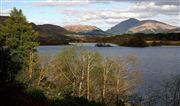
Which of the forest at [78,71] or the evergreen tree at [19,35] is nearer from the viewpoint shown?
the evergreen tree at [19,35]

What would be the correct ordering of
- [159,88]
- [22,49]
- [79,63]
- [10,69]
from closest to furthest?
1. [10,69]
2. [22,49]
3. [79,63]
4. [159,88]

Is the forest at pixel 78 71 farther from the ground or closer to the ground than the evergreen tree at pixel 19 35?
closer to the ground

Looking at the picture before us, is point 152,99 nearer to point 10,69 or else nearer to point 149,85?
point 149,85

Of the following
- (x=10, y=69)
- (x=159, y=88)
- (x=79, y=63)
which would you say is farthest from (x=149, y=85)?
(x=10, y=69)

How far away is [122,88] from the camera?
151ft

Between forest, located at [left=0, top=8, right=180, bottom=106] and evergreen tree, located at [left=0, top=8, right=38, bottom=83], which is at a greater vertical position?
evergreen tree, located at [left=0, top=8, right=38, bottom=83]

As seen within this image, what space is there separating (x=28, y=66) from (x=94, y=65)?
7.91 meters

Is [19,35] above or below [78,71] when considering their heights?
above

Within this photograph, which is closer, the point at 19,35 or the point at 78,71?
the point at 19,35

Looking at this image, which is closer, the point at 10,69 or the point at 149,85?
the point at 10,69

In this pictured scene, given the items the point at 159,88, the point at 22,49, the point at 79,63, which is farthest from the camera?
the point at 159,88

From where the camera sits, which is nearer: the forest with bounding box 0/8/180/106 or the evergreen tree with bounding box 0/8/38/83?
the evergreen tree with bounding box 0/8/38/83

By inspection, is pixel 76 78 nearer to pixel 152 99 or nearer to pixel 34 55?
pixel 34 55

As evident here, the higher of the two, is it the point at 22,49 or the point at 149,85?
the point at 22,49
